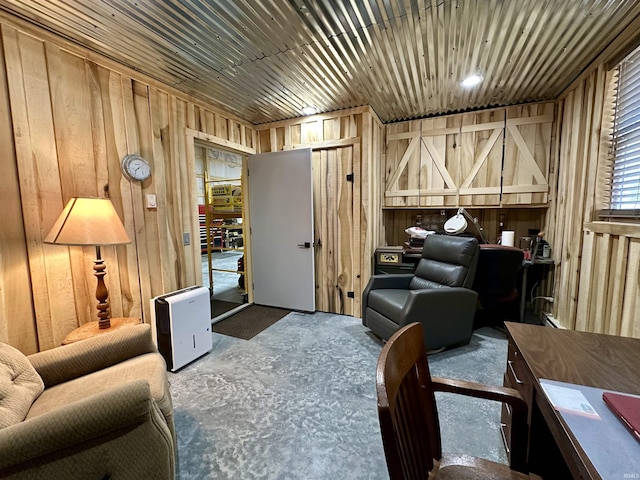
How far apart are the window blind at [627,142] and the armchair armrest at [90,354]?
3.37 metres

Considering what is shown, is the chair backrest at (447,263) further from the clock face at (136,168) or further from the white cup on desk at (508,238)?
the clock face at (136,168)

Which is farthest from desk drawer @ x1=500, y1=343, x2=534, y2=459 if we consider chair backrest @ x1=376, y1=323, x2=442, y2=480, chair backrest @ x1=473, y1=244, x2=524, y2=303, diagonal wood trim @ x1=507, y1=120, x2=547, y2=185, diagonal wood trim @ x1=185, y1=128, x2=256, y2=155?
diagonal wood trim @ x1=185, y1=128, x2=256, y2=155

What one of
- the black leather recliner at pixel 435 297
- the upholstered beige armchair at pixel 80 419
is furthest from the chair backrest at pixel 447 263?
the upholstered beige armchair at pixel 80 419

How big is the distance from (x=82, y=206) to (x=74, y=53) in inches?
47.4

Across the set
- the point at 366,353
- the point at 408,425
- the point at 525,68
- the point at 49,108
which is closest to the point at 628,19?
the point at 525,68

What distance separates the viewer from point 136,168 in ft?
7.55

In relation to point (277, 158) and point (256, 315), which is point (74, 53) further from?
point (256, 315)

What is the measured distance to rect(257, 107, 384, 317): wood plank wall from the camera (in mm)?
3230

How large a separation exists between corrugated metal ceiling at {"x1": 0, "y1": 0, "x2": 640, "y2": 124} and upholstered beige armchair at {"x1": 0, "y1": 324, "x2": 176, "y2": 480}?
79.6 inches

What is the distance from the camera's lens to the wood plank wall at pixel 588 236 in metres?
1.80

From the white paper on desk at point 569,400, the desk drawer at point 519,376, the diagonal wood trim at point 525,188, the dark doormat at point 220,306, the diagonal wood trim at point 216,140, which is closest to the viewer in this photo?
the white paper on desk at point 569,400

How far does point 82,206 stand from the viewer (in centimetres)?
172

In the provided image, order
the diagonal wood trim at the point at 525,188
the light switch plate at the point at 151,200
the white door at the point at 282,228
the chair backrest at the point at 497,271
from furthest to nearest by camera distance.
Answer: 1. the white door at the point at 282,228
2. the diagonal wood trim at the point at 525,188
3. the chair backrest at the point at 497,271
4. the light switch plate at the point at 151,200

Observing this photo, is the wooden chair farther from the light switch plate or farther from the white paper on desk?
the light switch plate
